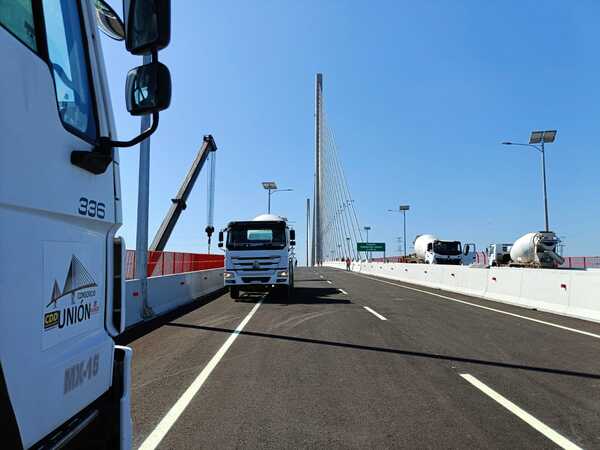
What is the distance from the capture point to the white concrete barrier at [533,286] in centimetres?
1167

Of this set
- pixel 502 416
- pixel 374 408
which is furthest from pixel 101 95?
pixel 502 416

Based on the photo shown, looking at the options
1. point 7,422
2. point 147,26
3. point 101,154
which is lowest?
point 7,422

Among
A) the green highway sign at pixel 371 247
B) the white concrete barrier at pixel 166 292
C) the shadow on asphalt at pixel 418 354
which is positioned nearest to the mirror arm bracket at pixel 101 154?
the shadow on asphalt at pixel 418 354

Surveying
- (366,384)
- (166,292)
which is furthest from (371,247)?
(366,384)

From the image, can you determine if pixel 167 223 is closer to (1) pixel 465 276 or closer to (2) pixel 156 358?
(1) pixel 465 276

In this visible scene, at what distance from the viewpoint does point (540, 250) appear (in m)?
33.2

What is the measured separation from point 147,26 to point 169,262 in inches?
647

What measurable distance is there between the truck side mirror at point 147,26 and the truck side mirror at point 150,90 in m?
0.10

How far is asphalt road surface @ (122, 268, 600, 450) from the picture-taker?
4102mm

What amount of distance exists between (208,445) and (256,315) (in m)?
8.35

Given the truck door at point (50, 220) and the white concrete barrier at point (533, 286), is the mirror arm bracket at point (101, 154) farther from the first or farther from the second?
the white concrete barrier at point (533, 286)

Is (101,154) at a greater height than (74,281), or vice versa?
(101,154)

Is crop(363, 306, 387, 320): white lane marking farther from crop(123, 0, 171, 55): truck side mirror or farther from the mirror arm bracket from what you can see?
crop(123, 0, 171, 55): truck side mirror

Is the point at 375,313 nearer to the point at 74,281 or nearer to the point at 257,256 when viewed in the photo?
the point at 257,256
